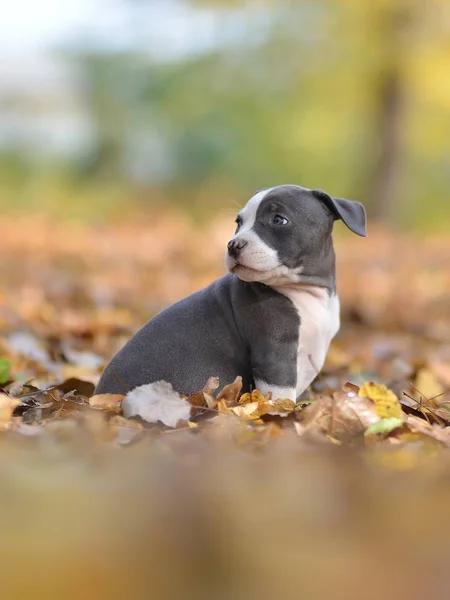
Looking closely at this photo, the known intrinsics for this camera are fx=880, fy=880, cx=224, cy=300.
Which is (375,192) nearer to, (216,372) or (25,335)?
(25,335)

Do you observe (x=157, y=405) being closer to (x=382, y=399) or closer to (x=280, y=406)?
(x=280, y=406)

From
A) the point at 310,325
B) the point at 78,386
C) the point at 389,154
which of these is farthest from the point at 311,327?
the point at 389,154

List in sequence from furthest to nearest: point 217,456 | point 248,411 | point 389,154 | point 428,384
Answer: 1. point 389,154
2. point 428,384
3. point 248,411
4. point 217,456

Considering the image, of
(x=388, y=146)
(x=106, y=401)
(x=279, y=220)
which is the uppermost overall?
(x=279, y=220)

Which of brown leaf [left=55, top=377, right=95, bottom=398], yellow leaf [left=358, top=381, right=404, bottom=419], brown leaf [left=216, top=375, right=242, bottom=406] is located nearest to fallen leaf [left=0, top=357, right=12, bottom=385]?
brown leaf [left=55, top=377, right=95, bottom=398]

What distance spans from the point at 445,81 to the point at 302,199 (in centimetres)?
1499

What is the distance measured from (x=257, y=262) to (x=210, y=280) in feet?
19.5

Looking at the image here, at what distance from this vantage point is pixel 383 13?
1695 cm

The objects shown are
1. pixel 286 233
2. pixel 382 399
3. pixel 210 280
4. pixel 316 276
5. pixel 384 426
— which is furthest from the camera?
pixel 210 280

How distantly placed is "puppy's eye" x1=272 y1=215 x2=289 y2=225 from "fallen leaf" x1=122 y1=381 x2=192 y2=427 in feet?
2.61

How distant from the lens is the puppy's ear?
3521mm

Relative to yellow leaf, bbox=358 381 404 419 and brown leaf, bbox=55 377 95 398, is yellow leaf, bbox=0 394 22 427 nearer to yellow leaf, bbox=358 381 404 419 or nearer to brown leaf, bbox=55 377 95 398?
brown leaf, bbox=55 377 95 398

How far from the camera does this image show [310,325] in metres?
3.49

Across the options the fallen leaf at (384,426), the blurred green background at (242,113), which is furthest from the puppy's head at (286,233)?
the blurred green background at (242,113)
